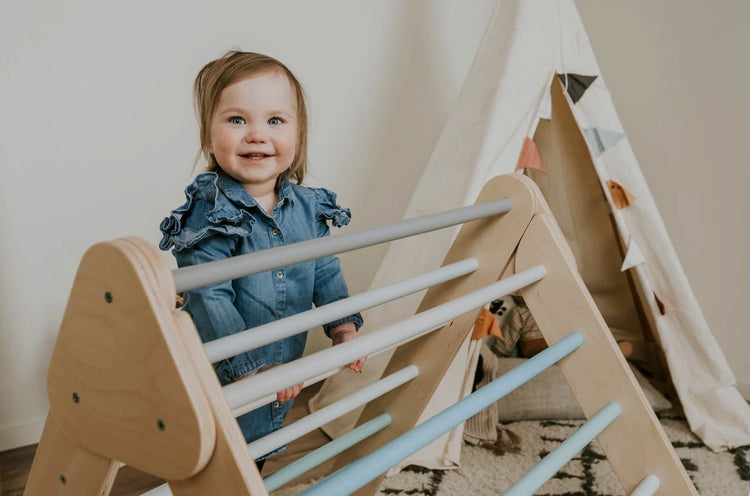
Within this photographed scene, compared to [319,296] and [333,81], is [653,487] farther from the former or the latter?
[333,81]

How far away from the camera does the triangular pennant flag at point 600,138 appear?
5.21 ft

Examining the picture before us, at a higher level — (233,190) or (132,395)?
(233,190)

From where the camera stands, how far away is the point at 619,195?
159 centimetres

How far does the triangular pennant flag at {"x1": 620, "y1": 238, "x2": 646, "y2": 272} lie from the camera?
5.03 ft

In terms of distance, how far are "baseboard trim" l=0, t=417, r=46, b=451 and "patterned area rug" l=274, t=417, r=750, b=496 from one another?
2.31ft

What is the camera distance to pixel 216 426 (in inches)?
19.9

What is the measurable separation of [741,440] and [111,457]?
1482mm

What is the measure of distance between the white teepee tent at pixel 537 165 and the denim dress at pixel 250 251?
0.54 meters

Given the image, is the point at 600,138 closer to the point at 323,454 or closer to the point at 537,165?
the point at 537,165

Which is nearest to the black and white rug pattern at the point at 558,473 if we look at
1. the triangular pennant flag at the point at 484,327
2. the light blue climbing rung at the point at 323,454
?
the triangular pennant flag at the point at 484,327

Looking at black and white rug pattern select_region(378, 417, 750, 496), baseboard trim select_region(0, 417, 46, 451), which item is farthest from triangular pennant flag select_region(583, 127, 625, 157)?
baseboard trim select_region(0, 417, 46, 451)

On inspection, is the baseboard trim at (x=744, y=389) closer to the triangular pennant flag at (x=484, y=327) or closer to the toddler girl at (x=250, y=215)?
the triangular pennant flag at (x=484, y=327)

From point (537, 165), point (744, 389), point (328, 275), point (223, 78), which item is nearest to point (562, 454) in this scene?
point (328, 275)

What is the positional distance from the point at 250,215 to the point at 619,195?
1.03 meters
